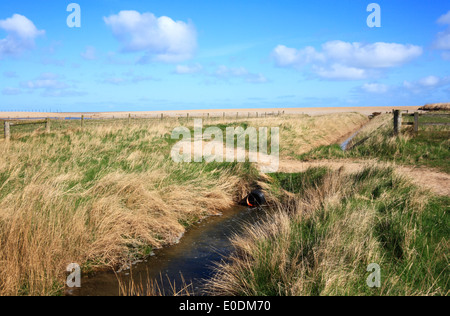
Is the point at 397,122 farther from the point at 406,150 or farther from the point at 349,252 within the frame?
the point at 349,252

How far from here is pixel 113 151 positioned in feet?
41.7

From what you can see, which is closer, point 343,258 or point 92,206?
point 343,258

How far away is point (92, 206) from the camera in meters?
6.12

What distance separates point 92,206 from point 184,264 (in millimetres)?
1978

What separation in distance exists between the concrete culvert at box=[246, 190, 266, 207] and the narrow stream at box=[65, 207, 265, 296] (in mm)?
1578

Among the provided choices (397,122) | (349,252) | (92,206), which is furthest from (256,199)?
(397,122)

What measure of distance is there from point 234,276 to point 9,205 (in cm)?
353

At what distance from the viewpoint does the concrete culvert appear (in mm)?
9672

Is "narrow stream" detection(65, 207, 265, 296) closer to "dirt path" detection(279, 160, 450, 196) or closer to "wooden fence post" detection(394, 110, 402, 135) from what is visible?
"dirt path" detection(279, 160, 450, 196)

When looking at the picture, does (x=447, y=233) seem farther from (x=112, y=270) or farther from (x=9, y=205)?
(x=9, y=205)

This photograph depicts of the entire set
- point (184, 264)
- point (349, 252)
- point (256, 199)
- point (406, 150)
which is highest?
point (406, 150)
